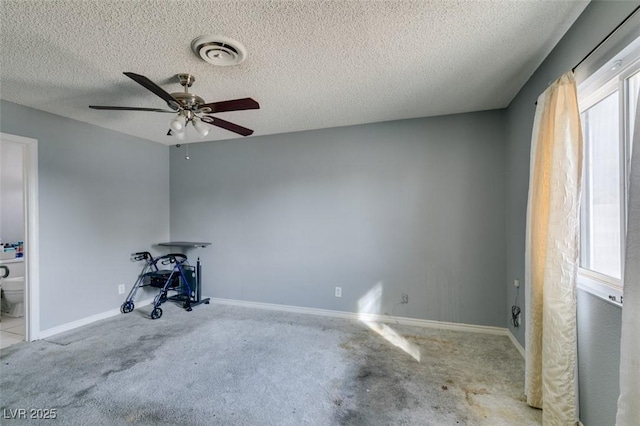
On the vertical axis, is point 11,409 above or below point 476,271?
below

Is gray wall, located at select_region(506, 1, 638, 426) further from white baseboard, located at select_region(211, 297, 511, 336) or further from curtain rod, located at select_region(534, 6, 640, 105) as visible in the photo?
white baseboard, located at select_region(211, 297, 511, 336)

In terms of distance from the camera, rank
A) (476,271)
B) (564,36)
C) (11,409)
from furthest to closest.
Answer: (476,271), (11,409), (564,36)

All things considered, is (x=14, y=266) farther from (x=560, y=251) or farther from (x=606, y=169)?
(x=606, y=169)

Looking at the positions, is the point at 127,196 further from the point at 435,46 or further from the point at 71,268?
the point at 435,46

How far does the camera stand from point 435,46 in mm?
1894

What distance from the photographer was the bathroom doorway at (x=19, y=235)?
2893mm

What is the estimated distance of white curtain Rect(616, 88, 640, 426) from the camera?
3.46 feet

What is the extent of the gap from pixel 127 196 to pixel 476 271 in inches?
181

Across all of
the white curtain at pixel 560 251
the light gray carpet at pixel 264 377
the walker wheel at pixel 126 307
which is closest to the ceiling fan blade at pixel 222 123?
the light gray carpet at pixel 264 377

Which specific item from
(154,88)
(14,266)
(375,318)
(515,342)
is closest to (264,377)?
(375,318)

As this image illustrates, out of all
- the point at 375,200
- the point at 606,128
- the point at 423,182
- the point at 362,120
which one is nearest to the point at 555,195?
the point at 606,128

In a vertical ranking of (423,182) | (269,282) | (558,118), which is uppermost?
(558,118)

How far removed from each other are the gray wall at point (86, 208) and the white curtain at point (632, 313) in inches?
181

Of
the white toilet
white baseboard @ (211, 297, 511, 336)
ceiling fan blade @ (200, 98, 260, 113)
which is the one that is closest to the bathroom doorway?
the white toilet
